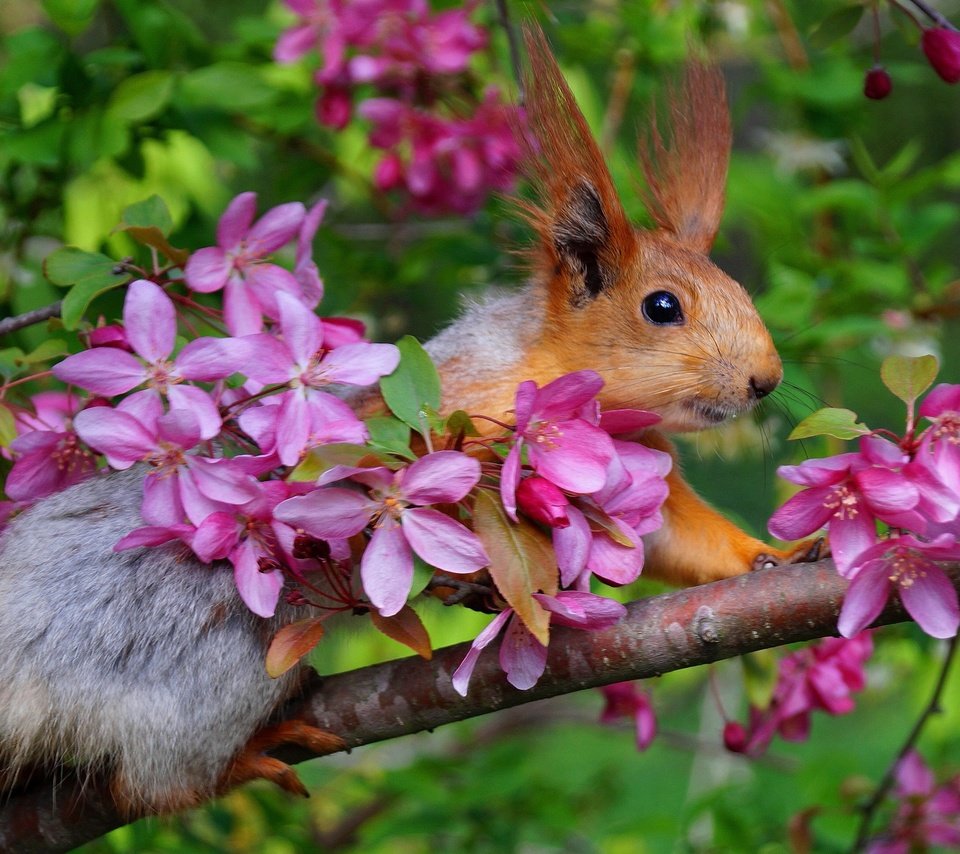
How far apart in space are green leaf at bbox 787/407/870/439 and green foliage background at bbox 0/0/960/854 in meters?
0.66

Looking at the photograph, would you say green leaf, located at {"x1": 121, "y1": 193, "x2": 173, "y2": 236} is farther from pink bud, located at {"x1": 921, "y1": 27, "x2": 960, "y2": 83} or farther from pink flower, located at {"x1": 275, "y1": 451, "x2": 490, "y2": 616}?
pink bud, located at {"x1": 921, "y1": 27, "x2": 960, "y2": 83}

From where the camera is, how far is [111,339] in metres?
1.69

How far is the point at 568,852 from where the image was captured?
2.97 m

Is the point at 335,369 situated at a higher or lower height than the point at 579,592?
higher

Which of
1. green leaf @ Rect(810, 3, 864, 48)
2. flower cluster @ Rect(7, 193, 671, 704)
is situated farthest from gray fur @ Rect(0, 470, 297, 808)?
green leaf @ Rect(810, 3, 864, 48)

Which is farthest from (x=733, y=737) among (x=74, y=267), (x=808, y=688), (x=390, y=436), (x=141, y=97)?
(x=141, y=97)

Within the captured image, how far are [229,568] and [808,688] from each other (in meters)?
1.03

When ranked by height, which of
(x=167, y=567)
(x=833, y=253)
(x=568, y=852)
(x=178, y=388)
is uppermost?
(x=178, y=388)

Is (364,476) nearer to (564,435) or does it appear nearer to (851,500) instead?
(564,435)

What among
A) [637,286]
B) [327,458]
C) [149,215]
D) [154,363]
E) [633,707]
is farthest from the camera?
[633,707]

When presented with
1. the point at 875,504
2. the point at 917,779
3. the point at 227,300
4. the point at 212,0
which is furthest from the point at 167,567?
the point at 212,0

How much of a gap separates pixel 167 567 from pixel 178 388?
304 mm

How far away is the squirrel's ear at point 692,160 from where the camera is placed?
206 centimetres

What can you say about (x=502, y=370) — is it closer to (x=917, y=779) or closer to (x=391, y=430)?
(x=391, y=430)
